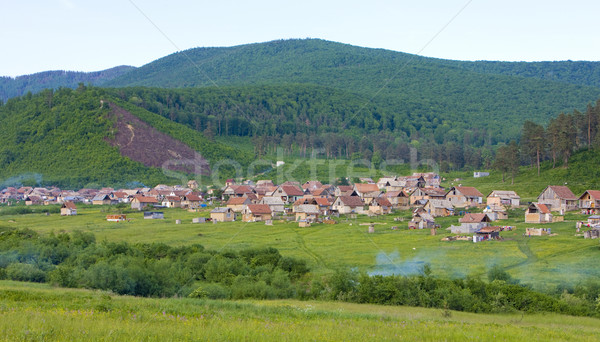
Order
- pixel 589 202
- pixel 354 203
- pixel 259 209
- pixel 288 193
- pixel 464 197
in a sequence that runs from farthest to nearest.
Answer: pixel 288 193 → pixel 354 203 → pixel 464 197 → pixel 259 209 → pixel 589 202

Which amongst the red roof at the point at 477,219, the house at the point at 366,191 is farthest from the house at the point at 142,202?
the red roof at the point at 477,219

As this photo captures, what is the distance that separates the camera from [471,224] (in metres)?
54.7

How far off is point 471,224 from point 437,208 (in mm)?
16425

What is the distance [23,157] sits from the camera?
125500 mm

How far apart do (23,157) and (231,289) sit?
10755 cm

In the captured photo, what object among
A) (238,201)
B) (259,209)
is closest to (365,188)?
(238,201)

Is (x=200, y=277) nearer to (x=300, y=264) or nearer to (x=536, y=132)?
(x=300, y=264)

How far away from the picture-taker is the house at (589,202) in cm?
6178

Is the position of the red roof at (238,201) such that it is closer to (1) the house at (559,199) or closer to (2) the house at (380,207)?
(2) the house at (380,207)

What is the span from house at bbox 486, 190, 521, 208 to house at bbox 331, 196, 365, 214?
16121 millimetres

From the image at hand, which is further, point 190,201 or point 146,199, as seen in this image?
point 190,201

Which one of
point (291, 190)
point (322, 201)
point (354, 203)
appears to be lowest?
point (354, 203)

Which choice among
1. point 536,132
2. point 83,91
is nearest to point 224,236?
point 536,132

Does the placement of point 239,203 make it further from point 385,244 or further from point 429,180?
point 385,244
